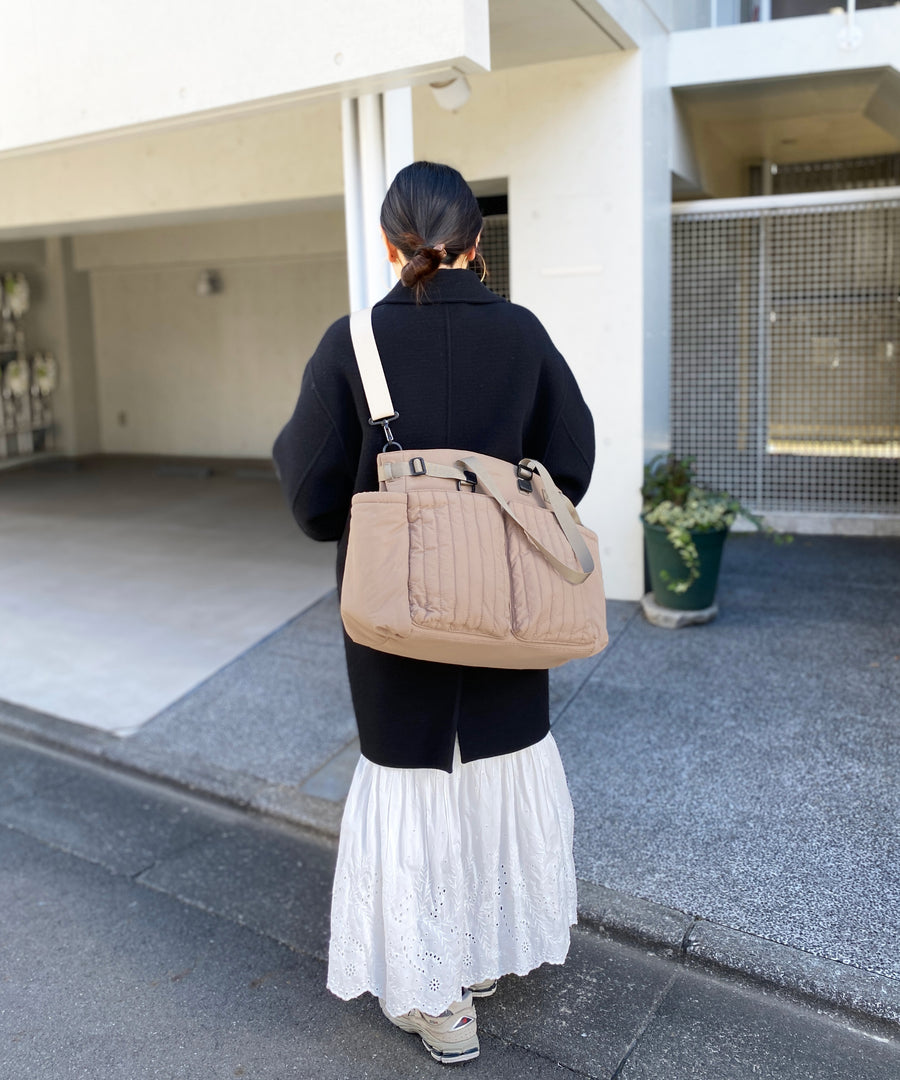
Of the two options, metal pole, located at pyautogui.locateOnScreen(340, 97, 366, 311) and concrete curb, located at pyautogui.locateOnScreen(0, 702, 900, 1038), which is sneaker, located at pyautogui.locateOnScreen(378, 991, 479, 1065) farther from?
metal pole, located at pyautogui.locateOnScreen(340, 97, 366, 311)

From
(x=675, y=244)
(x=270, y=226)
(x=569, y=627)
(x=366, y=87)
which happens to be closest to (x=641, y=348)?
(x=675, y=244)

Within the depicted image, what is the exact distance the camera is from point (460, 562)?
5.98 feet

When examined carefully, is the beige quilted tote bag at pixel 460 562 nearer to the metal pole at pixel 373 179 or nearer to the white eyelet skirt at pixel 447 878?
the white eyelet skirt at pixel 447 878

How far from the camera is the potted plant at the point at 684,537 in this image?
15.8 feet

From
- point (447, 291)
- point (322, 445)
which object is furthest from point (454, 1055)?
point (447, 291)

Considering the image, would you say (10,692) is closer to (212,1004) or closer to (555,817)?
(212,1004)

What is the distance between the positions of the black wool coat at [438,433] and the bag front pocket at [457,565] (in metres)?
0.18

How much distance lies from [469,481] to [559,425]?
1.03 feet

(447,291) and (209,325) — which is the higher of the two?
(209,325)

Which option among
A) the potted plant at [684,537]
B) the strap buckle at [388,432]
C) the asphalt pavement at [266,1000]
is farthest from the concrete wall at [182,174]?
the strap buckle at [388,432]

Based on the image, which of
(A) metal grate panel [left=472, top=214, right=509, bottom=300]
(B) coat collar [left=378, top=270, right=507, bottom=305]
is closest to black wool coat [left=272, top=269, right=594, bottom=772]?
(B) coat collar [left=378, top=270, right=507, bottom=305]

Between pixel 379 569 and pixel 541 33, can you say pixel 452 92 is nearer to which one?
pixel 541 33

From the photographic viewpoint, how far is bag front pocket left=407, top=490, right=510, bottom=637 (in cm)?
181

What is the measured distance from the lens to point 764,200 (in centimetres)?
621
